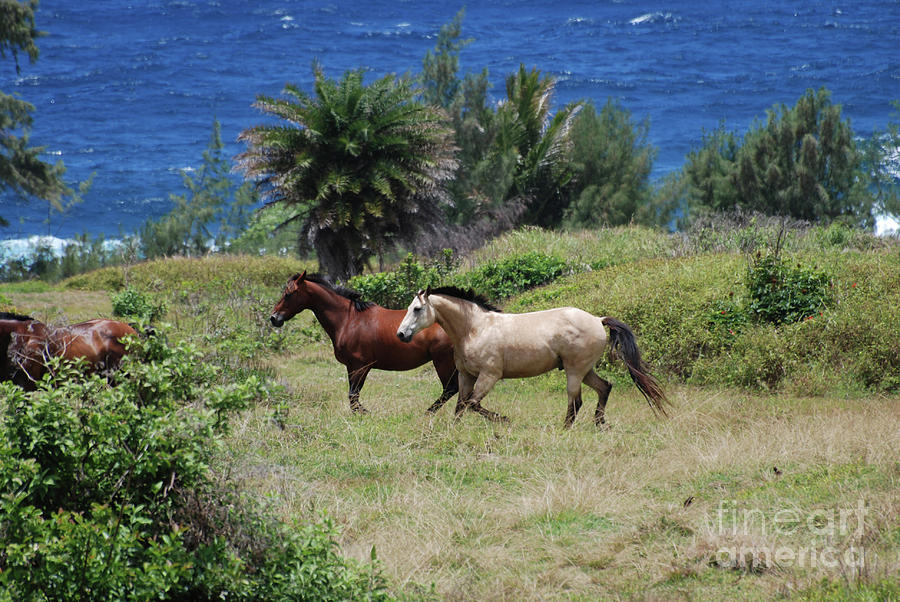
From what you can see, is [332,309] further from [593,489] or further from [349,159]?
[349,159]

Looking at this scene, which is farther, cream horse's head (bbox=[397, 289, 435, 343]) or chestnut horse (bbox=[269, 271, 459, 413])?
chestnut horse (bbox=[269, 271, 459, 413])

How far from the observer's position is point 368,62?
86562 mm

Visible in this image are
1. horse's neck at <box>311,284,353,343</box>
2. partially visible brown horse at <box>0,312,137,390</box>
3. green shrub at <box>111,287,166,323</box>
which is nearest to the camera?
partially visible brown horse at <box>0,312,137,390</box>

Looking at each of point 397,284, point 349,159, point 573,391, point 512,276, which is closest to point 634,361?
point 573,391

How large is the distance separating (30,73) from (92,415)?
91.8m

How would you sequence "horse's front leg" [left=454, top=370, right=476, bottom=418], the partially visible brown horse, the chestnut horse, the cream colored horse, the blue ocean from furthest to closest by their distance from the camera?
1. the blue ocean
2. the chestnut horse
3. "horse's front leg" [left=454, top=370, right=476, bottom=418]
4. the cream colored horse
5. the partially visible brown horse

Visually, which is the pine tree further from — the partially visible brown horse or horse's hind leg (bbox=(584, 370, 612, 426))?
horse's hind leg (bbox=(584, 370, 612, 426))

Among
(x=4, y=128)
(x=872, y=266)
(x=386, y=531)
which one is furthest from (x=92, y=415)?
(x=4, y=128)

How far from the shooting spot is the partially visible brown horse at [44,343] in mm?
9328

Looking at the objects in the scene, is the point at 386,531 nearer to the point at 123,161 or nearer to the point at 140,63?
the point at 123,161

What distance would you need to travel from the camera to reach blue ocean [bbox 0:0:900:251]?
70.8 metres

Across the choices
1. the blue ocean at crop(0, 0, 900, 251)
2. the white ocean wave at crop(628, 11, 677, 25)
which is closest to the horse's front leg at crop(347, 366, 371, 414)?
the blue ocean at crop(0, 0, 900, 251)

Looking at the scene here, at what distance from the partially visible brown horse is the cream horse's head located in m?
2.97

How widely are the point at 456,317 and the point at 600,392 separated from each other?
184 cm
